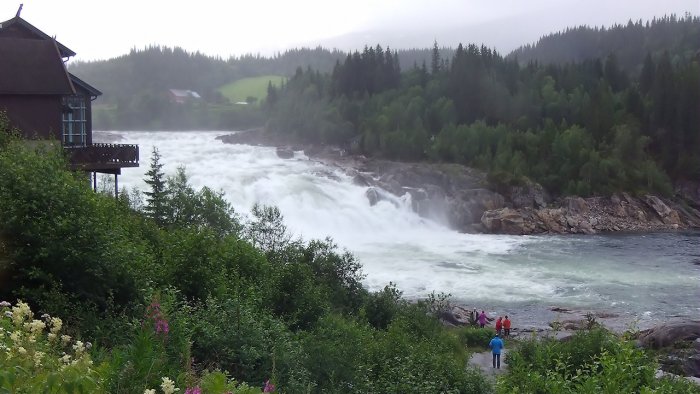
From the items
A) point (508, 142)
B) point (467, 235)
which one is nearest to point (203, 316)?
point (467, 235)

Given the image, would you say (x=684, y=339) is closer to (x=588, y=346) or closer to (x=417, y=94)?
(x=588, y=346)

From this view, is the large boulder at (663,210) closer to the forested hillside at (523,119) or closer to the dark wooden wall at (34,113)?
the forested hillside at (523,119)

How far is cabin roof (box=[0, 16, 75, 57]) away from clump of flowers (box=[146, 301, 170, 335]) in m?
19.3

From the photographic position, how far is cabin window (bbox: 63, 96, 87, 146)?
24.9 meters

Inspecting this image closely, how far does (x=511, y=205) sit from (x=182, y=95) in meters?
116

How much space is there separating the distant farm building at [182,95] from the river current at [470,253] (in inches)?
3332

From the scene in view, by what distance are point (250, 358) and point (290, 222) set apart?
41.6 m

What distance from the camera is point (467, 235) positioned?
5566 centimetres

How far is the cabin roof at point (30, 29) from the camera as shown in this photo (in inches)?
928

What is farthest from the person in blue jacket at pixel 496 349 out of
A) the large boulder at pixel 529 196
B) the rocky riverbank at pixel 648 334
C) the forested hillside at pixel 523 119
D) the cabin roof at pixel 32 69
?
the forested hillside at pixel 523 119

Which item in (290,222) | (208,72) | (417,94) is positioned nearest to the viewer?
(290,222)

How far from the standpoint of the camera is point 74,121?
25141 millimetres

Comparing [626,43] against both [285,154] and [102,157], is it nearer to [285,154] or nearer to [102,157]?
[285,154]

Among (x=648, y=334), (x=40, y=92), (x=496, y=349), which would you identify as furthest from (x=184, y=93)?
(x=496, y=349)
